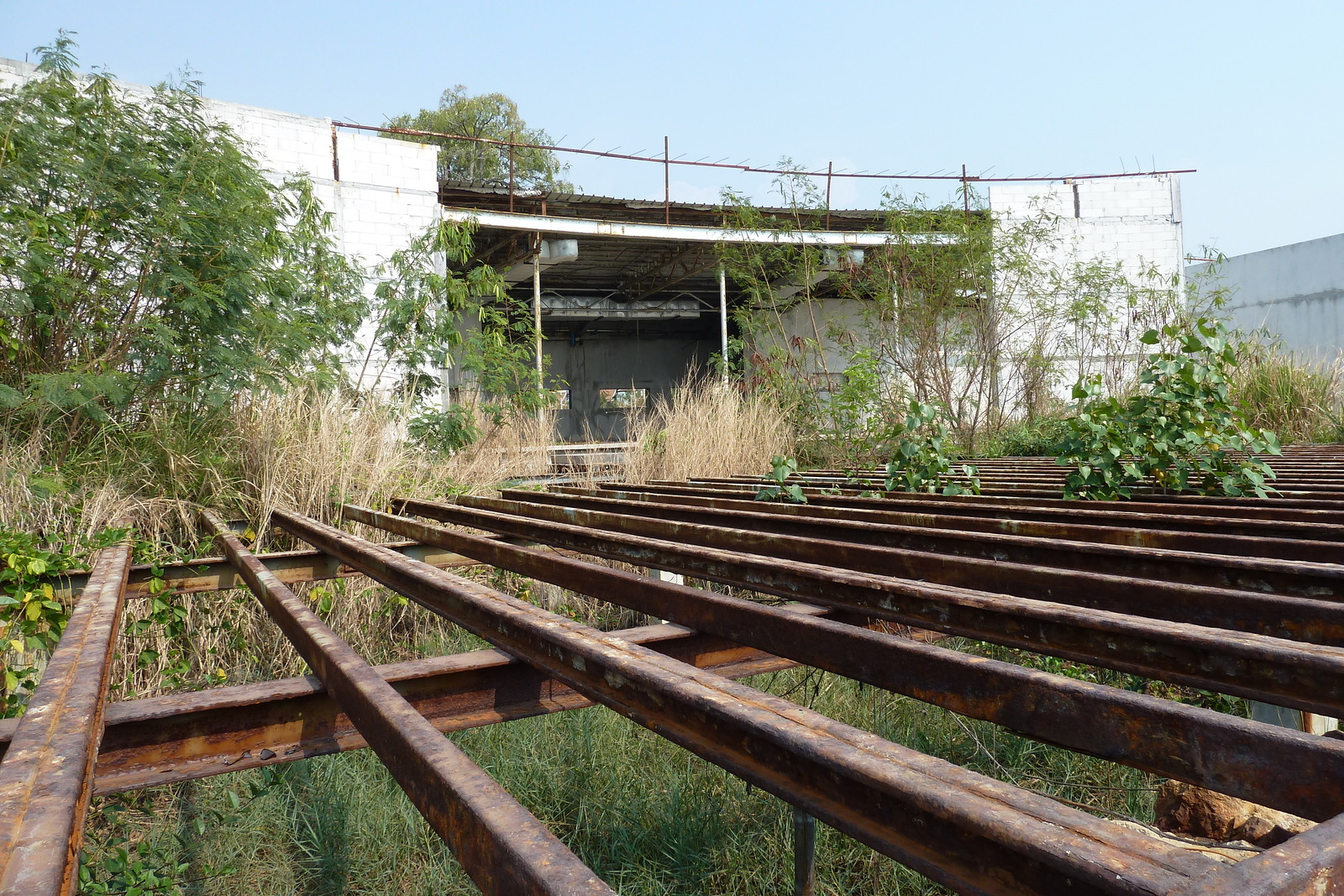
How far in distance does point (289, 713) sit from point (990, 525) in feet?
6.02

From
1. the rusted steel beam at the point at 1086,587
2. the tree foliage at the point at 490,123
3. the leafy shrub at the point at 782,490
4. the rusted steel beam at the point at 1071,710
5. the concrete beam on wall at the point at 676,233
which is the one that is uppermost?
the tree foliage at the point at 490,123

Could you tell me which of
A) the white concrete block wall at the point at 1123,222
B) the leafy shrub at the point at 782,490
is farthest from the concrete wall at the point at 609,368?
the leafy shrub at the point at 782,490

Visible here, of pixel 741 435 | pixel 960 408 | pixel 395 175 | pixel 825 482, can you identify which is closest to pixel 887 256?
pixel 960 408

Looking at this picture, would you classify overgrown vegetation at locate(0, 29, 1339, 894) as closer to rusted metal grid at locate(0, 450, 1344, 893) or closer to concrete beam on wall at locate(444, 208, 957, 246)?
rusted metal grid at locate(0, 450, 1344, 893)

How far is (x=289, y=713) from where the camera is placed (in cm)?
157

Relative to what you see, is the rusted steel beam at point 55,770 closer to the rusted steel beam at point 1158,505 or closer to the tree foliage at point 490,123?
the rusted steel beam at point 1158,505

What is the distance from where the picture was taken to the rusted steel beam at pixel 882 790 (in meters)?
0.64

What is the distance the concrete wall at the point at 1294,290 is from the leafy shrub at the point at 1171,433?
50.0ft

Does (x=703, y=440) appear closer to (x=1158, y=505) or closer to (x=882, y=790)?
(x=1158, y=505)

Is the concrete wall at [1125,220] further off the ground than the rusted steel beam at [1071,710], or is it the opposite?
the concrete wall at [1125,220]

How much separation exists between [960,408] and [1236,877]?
10.2 metres

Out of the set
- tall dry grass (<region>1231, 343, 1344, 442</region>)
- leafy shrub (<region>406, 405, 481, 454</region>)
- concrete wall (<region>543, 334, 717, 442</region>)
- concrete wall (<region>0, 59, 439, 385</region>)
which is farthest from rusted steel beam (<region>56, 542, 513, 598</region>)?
concrete wall (<region>543, 334, 717, 442</region>)

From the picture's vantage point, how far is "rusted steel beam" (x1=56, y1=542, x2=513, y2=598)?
3193mm

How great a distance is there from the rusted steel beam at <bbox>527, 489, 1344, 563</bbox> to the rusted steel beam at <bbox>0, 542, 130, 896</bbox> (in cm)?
181
